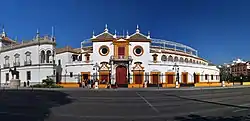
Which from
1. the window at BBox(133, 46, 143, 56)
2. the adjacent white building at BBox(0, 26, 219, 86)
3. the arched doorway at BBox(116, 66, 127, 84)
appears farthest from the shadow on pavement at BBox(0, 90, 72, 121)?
the window at BBox(133, 46, 143, 56)

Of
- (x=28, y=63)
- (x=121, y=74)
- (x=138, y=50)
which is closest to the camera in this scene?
(x=121, y=74)

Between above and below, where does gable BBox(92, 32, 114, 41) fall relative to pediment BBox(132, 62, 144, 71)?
above

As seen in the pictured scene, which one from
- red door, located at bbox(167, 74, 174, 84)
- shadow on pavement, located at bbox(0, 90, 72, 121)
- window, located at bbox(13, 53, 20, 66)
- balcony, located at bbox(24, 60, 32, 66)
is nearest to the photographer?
shadow on pavement, located at bbox(0, 90, 72, 121)

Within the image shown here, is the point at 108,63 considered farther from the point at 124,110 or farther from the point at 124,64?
the point at 124,110

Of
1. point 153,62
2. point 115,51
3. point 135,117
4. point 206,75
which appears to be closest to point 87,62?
point 115,51

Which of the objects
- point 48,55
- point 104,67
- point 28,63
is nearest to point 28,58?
point 28,63

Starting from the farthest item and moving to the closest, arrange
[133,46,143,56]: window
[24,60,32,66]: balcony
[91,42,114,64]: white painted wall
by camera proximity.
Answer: [24,60,32,66]: balcony, [133,46,143,56]: window, [91,42,114,64]: white painted wall

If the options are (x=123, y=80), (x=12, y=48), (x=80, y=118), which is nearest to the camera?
(x=80, y=118)

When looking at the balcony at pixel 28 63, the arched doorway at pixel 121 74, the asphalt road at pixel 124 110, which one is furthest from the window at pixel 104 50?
the asphalt road at pixel 124 110

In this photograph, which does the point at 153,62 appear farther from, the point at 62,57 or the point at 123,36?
the point at 62,57

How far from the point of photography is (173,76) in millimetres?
55906

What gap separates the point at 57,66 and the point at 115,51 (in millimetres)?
14436

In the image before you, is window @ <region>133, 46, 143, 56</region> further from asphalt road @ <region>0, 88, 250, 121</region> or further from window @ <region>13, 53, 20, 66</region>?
asphalt road @ <region>0, 88, 250, 121</region>

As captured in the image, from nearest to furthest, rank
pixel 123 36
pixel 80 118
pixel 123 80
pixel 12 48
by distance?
pixel 80 118 → pixel 123 80 → pixel 123 36 → pixel 12 48
